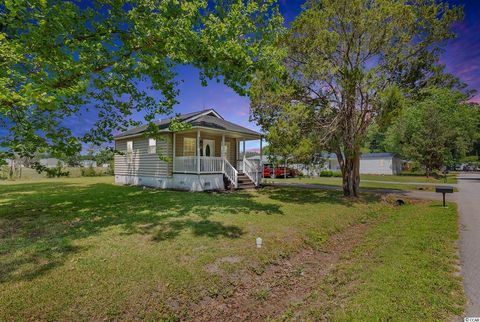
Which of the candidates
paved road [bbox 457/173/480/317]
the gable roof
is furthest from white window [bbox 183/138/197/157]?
paved road [bbox 457/173/480/317]

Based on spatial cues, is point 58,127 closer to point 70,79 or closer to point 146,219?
point 70,79

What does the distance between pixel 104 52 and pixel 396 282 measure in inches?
345

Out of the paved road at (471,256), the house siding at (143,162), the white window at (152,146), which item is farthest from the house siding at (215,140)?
the paved road at (471,256)

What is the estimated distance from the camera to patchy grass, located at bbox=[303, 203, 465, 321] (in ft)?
10.7

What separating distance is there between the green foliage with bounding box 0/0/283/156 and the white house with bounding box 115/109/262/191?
5.02m

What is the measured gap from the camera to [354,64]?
453 inches

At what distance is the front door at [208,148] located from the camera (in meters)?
17.0

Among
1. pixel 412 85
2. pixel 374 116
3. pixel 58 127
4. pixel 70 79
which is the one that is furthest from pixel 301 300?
pixel 412 85

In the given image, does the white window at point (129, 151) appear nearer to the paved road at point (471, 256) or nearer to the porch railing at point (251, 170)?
the porch railing at point (251, 170)

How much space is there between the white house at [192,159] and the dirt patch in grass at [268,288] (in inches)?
371

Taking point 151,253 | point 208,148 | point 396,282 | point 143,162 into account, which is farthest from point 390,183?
point 151,253

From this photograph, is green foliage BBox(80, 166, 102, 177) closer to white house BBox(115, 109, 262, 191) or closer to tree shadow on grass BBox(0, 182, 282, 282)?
white house BBox(115, 109, 262, 191)

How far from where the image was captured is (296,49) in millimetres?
11492

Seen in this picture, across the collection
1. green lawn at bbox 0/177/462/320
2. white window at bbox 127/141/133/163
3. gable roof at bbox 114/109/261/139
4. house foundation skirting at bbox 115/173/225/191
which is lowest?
green lawn at bbox 0/177/462/320
